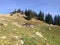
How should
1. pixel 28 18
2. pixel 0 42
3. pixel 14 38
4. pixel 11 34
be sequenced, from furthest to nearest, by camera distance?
pixel 28 18 < pixel 11 34 < pixel 14 38 < pixel 0 42

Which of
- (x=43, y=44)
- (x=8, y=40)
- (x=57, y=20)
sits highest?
(x=8, y=40)

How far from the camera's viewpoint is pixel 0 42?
32.8m

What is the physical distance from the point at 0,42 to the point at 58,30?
37.4 meters

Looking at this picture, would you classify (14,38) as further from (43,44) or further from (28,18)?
(28,18)

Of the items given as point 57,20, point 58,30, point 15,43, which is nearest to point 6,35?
point 15,43

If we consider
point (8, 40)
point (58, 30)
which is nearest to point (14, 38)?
point (8, 40)

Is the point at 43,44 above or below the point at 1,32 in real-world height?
below

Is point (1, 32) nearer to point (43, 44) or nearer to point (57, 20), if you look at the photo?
point (43, 44)

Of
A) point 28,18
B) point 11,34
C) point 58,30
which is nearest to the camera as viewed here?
point 11,34

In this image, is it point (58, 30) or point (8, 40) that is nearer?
point (8, 40)

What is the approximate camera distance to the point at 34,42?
36.9 metres

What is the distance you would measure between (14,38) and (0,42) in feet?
12.6

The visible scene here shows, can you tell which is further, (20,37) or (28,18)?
(28,18)

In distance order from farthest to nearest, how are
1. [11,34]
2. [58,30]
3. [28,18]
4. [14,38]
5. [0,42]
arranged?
[28,18], [58,30], [11,34], [14,38], [0,42]
